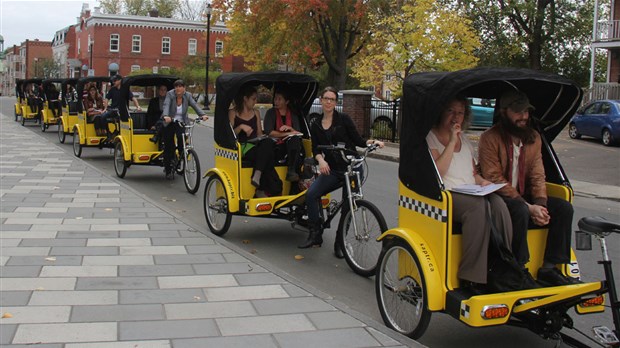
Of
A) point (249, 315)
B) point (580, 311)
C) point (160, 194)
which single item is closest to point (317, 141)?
point (249, 315)

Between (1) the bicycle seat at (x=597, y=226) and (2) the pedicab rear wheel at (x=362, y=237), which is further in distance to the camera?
(2) the pedicab rear wheel at (x=362, y=237)

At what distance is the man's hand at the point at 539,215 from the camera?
15.8 feet

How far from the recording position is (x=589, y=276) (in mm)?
7078

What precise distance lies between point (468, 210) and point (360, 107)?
70.4ft

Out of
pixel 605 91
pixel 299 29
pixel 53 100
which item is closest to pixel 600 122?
pixel 605 91

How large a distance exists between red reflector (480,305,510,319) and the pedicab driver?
894 centimetres

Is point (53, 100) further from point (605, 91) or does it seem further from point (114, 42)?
point (114, 42)

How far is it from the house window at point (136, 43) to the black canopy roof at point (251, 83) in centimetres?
7058

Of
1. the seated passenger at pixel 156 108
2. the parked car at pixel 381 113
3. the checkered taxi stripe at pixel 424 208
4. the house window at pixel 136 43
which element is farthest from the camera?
the house window at pixel 136 43

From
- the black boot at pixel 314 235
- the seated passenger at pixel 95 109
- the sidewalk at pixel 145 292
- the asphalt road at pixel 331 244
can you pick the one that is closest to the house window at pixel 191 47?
the seated passenger at pixel 95 109

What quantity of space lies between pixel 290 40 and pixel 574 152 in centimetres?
2154

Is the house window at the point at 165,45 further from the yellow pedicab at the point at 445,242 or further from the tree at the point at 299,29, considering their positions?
the yellow pedicab at the point at 445,242

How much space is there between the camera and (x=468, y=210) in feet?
15.0

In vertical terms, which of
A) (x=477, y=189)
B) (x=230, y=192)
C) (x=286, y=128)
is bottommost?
(x=230, y=192)
